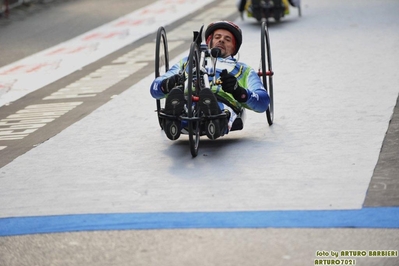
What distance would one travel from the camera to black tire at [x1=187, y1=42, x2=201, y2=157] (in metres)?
7.95

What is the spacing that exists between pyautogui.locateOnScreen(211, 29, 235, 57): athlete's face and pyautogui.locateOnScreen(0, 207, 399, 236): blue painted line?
259cm

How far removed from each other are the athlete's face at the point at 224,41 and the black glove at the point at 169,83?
582 mm

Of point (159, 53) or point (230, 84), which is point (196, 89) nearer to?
point (230, 84)

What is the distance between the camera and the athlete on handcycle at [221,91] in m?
8.09

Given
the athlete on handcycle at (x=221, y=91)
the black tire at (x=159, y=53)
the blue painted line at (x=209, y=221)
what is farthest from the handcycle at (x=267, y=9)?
the blue painted line at (x=209, y=221)

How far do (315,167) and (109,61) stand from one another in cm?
821

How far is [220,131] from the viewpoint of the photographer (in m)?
8.18

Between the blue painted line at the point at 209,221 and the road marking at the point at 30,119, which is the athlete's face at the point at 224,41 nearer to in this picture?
the road marking at the point at 30,119

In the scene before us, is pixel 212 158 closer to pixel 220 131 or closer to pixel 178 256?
pixel 220 131

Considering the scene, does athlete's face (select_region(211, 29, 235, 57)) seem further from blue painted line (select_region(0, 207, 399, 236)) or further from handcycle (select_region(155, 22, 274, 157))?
blue painted line (select_region(0, 207, 399, 236))

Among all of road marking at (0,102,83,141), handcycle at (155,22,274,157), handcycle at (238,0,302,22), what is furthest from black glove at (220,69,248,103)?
handcycle at (238,0,302,22)

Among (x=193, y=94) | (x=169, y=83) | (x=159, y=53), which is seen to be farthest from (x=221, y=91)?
(x=159, y=53)

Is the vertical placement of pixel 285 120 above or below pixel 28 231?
below

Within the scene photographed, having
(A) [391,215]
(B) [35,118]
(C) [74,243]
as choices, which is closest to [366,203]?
(A) [391,215]
